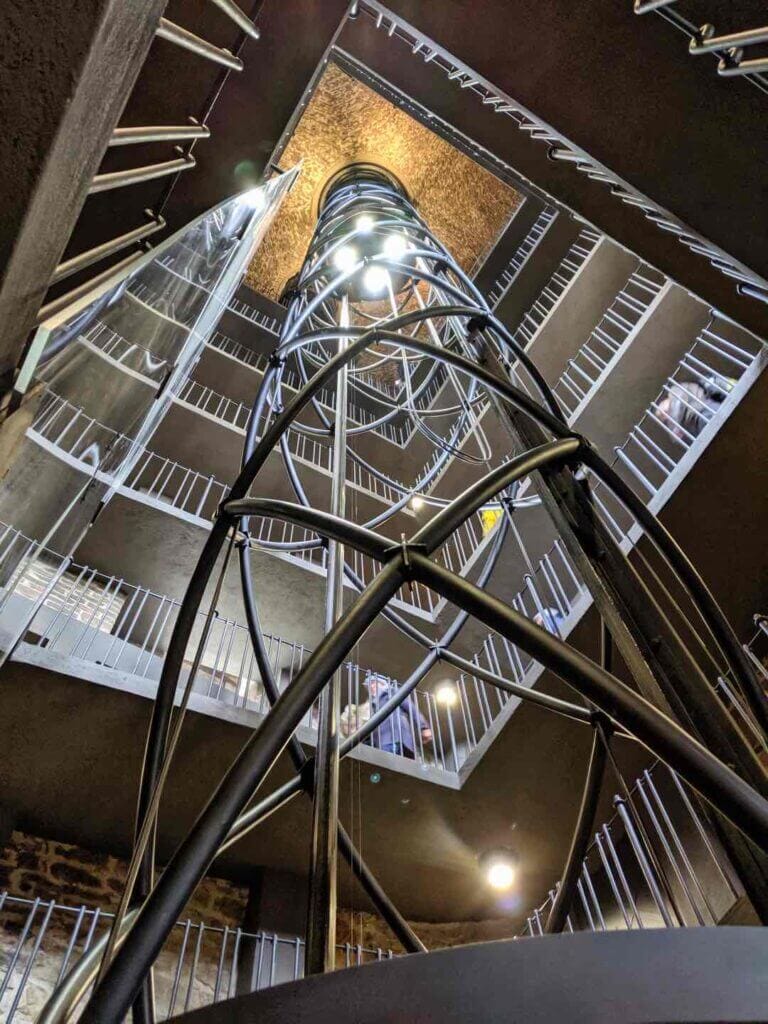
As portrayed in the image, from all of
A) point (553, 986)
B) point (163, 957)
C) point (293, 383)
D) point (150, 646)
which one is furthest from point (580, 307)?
point (553, 986)

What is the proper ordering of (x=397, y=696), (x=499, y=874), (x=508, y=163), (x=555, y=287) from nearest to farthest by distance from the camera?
(x=397, y=696) < (x=508, y=163) < (x=499, y=874) < (x=555, y=287)

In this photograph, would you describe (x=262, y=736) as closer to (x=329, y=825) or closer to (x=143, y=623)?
(x=329, y=825)

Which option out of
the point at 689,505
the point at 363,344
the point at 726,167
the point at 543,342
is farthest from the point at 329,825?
the point at 543,342

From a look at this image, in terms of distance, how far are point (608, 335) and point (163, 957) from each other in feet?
28.4

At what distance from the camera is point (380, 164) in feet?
32.0

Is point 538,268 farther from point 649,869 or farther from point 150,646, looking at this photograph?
point 649,869

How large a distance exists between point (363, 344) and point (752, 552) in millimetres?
5061

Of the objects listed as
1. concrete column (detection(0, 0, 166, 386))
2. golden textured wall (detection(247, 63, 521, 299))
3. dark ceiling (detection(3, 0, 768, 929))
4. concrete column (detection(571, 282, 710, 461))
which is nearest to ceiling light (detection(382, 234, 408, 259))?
dark ceiling (detection(3, 0, 768, 929))

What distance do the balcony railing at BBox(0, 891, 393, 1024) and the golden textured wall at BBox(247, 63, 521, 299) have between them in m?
9.42

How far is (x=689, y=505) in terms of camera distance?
18.4 feet

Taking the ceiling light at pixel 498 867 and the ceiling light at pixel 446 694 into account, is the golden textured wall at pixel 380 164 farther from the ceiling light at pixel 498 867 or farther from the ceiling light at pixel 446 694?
the ceiling light at pixel 498 867

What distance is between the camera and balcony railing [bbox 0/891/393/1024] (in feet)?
12.5

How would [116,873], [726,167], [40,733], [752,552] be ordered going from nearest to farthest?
[726,167], [40,733], [116,873], [752,552]

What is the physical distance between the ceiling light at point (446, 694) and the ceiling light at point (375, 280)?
5.17 meters
